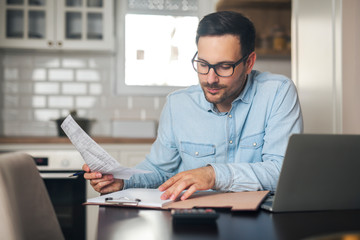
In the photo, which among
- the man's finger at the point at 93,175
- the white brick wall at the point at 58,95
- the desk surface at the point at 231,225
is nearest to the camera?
the desk surface at the point at 231,225

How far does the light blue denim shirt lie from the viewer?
1481 millimetres

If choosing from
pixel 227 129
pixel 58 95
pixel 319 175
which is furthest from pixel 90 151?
pixel 58 95

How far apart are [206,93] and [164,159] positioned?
330 millimetres

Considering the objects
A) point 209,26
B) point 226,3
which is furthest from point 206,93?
point 226,3

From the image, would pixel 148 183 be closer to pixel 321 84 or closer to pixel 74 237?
pixel 321 84

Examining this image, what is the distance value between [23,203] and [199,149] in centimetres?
70

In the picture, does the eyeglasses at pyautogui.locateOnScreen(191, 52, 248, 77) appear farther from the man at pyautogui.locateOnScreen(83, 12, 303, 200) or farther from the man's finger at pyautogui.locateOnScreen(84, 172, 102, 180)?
the man's finger at pyautogui.locateOnScreen(84, 172, 102, 180)

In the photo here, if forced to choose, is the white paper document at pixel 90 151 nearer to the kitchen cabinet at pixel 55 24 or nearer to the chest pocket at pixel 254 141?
the chest pocket at pixel 254 141

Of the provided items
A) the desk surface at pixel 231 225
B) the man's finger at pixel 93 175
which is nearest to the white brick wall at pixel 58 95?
the man's finger at pixel 93 175

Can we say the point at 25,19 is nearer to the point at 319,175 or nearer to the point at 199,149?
Answer: the point at 199,149

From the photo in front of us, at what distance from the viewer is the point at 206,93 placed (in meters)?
1.50

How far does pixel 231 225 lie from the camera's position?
2.64 ft

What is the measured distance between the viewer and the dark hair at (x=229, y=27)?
1.49 m

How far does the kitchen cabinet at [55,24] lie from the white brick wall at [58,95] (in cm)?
27
